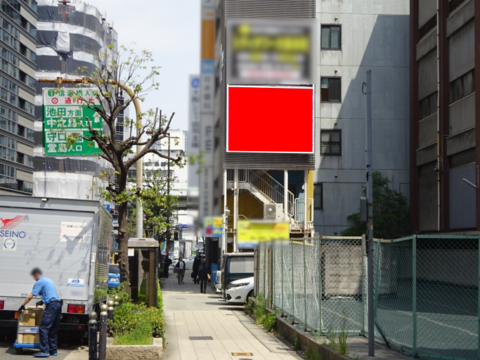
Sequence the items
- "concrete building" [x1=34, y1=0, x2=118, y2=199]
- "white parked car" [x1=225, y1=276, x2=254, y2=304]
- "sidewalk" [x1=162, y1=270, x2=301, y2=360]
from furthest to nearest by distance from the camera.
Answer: "concrete building" [x1=34, y1=0, x2=118, y2=199] < "white parked car" [x1=225, y1=276, x2=254, y2=304] < "sidewalk" [x1=162, y1=270, x2=301, y2=360]

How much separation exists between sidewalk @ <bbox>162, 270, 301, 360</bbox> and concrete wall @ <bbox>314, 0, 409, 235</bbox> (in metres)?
16.3

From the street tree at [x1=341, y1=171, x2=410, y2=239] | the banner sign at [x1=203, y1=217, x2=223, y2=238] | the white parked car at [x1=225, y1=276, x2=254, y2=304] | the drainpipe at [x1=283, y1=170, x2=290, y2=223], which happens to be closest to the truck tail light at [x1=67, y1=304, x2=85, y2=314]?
the banner sign at [x1=203, y1=217, x2=223, y2=238]

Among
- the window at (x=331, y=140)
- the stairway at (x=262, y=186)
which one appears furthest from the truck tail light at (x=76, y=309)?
the window at (x=331, y=140)

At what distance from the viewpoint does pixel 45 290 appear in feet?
46.5

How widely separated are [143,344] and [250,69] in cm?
809

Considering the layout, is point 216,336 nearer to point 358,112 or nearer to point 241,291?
point 241,291

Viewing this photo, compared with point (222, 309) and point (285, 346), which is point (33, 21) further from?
point (285, 346)

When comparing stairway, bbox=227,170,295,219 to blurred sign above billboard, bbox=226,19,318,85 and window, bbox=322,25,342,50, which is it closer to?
window, bbox=322,25,342,50

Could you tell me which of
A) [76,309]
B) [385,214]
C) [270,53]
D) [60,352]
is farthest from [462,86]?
[270,53]

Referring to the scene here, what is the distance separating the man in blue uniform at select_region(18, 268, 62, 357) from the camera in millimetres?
13998

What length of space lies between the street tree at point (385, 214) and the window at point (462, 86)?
8516 mm

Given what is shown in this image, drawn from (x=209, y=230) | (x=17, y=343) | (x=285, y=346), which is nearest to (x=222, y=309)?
(x=285, y=346)

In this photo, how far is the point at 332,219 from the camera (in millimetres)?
43562

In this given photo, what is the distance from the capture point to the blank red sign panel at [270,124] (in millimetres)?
36719
